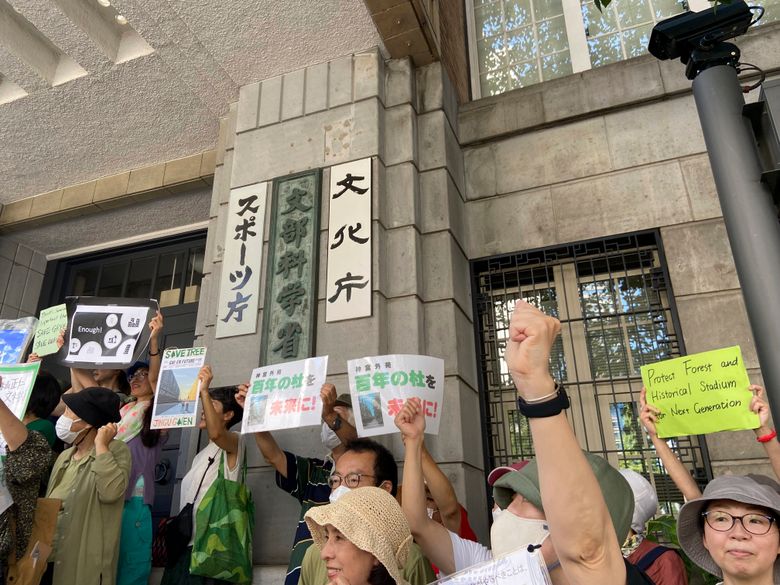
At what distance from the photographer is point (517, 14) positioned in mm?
6695

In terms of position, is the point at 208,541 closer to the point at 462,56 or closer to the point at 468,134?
the point at 468,134

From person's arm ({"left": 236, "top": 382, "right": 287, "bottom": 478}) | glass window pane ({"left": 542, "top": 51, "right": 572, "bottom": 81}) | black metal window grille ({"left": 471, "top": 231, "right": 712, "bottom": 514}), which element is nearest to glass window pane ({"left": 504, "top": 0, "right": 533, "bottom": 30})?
glass window pane ({"left": 542, "top": 51, "right": 572, "bottom": 81})

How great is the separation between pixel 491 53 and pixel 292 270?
3.66 meters

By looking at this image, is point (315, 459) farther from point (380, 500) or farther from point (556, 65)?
point (556, 65)

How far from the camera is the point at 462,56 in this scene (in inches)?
264

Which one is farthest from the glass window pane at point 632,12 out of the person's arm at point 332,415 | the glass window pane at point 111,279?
the glass window pane at point 111,279

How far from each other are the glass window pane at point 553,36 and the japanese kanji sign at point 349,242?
2.61 meters

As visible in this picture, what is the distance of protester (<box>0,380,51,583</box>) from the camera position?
3006 mm

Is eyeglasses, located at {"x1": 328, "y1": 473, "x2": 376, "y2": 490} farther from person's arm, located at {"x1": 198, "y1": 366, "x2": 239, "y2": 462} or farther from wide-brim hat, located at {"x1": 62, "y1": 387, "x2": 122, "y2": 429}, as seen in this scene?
wide-brim hat, located at {"x1": 62, "y1": 387, "x2": 122, "y2": 429}

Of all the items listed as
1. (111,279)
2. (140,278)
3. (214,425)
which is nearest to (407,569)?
(214,425)

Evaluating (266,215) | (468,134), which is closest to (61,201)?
(266,215)

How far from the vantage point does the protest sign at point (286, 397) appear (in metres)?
3.73

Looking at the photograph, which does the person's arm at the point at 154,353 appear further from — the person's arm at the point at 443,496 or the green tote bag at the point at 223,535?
the person's arm at the point at 443,496

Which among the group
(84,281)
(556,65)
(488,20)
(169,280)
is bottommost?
(169,280)
